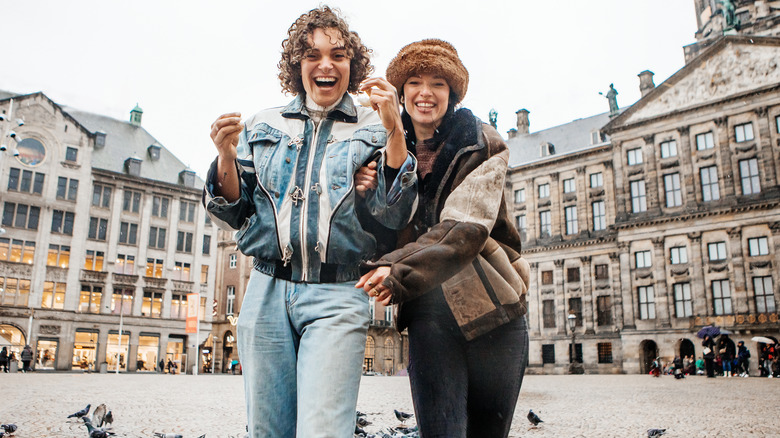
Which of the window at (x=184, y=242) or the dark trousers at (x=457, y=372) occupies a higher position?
the window at (x=184, y=242)

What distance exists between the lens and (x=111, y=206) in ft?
149

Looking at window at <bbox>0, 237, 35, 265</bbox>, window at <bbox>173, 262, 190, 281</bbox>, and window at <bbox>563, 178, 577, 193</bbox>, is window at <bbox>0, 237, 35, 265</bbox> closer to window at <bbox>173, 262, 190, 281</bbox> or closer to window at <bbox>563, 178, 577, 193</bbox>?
window at <bbox>173, 262, 190, 281</bbox>

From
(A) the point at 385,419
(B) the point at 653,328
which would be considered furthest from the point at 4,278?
(B) the point at 653,328

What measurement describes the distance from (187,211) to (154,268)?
5.32 m

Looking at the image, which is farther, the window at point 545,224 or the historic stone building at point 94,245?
the window at point 545,224

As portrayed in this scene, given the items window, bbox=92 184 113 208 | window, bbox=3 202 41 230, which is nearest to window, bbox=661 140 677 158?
window, bbox=92 184 113 208

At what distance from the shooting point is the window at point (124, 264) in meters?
44.8

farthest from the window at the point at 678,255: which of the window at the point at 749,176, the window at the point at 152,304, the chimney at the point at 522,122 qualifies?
the window at the point at 152,304

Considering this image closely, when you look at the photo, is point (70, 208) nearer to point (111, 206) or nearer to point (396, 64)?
point (111, 206)

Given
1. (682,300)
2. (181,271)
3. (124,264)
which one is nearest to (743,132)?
(682,300)

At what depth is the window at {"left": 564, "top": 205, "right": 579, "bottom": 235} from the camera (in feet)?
170

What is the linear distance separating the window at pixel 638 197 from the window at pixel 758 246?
7.50 m

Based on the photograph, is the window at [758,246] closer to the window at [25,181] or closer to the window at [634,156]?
the window at [634,156]

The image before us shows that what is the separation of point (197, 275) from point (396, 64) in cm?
4804
